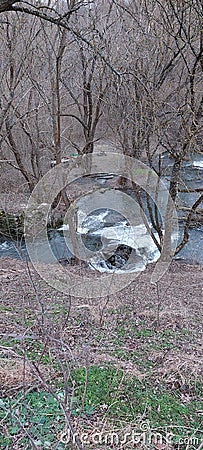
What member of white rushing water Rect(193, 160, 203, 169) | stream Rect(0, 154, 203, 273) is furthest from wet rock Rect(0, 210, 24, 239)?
white rushing water Rect(193, 160, 203, 169)

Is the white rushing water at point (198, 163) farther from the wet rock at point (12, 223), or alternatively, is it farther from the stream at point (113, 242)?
the wet rock at point (12, 223)

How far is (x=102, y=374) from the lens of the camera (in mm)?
3039

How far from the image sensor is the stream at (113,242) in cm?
836

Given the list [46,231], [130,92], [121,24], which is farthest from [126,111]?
[46,231]

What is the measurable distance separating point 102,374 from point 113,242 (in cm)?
635

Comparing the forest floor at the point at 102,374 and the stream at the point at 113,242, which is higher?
Answer: the forest floor at the point at 102,374

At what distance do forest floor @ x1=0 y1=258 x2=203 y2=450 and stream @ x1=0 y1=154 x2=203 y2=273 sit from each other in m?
3.14

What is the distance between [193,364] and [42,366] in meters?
1.18

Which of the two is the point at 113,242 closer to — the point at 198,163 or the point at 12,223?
the point at 12,223

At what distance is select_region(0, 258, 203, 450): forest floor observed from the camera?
7.55 feet

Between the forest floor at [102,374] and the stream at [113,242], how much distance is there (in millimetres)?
3143

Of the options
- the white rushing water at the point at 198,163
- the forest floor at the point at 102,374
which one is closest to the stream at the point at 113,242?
the white rushing water at the point at 198,163

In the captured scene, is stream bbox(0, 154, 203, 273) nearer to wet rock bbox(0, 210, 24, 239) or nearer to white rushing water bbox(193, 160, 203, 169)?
wet rock bbox(0, 210, 24, 239)

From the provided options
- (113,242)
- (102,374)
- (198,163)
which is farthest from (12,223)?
(198,163)
